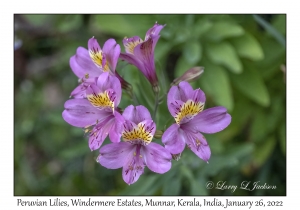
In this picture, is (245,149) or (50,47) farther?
(50,47)

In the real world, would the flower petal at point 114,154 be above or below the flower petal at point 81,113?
below

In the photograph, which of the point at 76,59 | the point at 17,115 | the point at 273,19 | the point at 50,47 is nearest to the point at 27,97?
the point at 17,115

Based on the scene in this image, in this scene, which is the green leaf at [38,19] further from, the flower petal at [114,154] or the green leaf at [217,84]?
the flower petal at [114,154]

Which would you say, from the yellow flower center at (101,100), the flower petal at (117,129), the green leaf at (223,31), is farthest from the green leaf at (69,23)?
the flower petal at (117,129)

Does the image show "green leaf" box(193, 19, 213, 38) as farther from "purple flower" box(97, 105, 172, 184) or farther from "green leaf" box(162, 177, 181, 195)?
"purple flower" box(97, 105, 172, 184)

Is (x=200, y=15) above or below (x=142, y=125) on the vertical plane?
above
